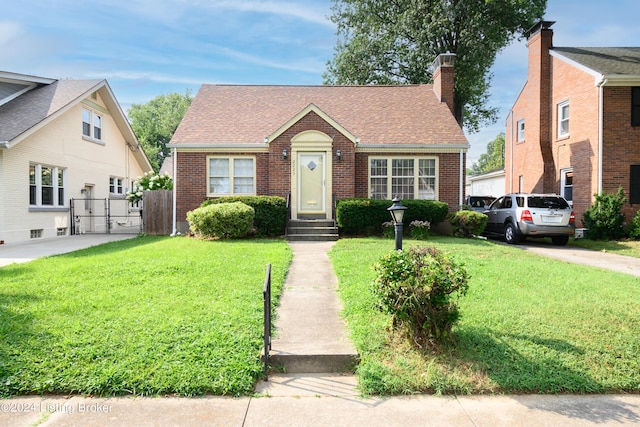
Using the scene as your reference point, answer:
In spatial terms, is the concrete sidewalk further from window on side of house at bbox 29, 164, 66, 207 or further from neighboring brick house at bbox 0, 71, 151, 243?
window on side of house at bbox 29, 164, 66, 207

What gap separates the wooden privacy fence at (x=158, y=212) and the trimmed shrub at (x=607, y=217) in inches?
616

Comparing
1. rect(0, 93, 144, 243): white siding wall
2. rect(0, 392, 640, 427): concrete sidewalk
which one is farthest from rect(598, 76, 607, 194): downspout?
rect(0, 93, 144, 243): white siding wall

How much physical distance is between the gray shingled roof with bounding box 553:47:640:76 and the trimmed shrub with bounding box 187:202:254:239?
14.2 meters

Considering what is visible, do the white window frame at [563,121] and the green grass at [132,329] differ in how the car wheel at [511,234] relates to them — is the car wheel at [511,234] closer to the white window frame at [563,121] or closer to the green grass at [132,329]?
the white window frame at [563,121]

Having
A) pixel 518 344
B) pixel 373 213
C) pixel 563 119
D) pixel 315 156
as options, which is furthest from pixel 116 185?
pixel 563 119

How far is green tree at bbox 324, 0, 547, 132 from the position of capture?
2458cm

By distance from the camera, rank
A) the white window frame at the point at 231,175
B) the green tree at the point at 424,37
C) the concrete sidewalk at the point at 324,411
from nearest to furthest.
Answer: the concrete sidewalk at the point at 324,411 → the white window frame at the point at 231,175 → the green tree at the point at 424,37

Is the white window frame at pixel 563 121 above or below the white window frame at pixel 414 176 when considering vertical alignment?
above

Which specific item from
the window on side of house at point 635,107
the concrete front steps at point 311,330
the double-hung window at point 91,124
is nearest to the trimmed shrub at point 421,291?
the concrete front steps at point 311,330

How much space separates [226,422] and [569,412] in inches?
111

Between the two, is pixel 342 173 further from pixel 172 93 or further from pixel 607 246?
pixel 172 93

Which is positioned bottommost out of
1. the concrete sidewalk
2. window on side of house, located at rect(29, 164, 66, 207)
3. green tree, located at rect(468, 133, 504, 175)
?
the concrete sidewalk

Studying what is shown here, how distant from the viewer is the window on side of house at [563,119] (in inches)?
697

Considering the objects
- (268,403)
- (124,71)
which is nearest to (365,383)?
(268,403)
